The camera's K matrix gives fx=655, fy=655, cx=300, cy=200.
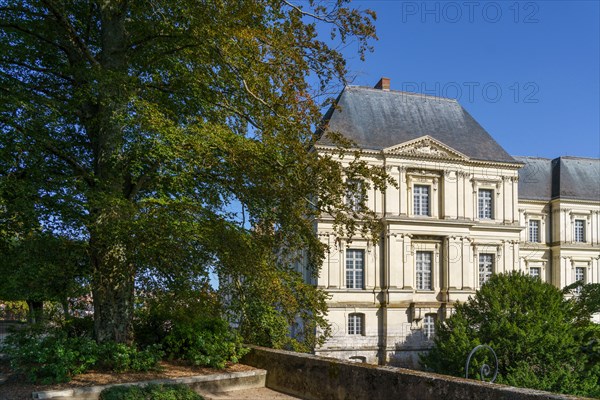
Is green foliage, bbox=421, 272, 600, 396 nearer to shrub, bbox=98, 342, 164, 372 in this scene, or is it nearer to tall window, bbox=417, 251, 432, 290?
tall window, bbox=417, 251, 432, 290

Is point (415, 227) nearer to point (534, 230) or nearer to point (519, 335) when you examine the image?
point (519, 335)

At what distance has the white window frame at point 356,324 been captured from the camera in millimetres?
35438

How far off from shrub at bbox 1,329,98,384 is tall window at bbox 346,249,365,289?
2636 cm

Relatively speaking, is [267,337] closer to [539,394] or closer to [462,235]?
[539,394]

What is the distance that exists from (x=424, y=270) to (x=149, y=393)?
30246 millimetres

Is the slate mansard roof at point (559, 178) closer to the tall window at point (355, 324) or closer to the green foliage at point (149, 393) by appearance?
the tall window at point (355, 324)

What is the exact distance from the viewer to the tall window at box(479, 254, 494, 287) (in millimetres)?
38906

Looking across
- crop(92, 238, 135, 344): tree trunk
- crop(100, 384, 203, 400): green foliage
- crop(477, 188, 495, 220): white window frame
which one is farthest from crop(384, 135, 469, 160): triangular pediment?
crop(100, 384, 203, 400): green foliage

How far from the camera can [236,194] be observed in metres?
11.2

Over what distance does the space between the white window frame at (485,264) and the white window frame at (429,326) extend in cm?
431

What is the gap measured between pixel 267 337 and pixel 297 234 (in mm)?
2236

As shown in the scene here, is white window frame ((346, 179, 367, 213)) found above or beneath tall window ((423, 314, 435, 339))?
above

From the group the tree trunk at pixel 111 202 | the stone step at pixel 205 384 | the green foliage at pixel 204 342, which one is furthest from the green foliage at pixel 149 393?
the tree trunk at pixel 111 202

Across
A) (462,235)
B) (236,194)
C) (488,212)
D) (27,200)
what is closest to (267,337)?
(236,194)
